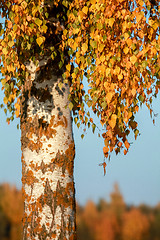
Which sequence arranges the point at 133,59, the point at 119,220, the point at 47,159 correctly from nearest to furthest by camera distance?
the point at 133,59
the point at 47,159
the point at 119,220

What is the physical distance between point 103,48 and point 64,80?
71 centimetres

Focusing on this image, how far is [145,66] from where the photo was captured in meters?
5.50

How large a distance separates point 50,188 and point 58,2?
2.75 metres

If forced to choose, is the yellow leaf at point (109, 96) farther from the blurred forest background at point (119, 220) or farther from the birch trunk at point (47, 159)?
the blurred forest background at point (119, 220)

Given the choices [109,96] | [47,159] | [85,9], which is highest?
[85,9]

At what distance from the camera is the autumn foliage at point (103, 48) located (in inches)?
218

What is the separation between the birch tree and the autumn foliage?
1cm

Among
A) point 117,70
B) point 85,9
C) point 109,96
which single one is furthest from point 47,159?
point 85,9

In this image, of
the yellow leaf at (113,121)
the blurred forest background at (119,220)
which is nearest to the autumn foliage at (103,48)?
the yellow leaf at (113,121)

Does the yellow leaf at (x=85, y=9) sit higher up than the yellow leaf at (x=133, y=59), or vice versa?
the yellow leaf at (x=85, y=9)

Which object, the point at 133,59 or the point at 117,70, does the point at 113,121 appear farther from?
the point at 133,59

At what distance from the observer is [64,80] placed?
586 cm

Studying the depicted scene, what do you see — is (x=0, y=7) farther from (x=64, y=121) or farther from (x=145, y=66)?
(x=145, y=66)

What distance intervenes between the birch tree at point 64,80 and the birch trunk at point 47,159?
0.01 metres
